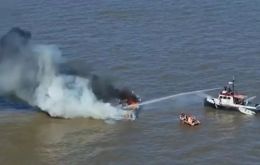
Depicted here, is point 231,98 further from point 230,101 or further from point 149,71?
point 149,71

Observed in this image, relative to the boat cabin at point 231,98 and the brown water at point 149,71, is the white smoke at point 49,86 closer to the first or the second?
the brown water at point 149,71

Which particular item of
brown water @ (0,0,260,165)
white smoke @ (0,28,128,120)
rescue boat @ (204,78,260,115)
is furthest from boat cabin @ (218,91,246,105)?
white smoke @ (0,28,128,120)

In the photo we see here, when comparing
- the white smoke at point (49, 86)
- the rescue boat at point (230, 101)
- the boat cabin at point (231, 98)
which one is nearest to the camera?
the white smoke at point (49, 86)

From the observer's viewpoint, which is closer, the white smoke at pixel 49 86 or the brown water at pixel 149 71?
the brown water at pixel 149 71

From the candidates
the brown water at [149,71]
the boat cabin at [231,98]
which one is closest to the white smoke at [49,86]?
the brown water at [149,71]

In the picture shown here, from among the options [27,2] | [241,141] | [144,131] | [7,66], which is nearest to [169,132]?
[144,131]

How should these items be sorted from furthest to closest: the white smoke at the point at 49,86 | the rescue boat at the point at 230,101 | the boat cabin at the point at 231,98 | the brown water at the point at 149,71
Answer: the boat cabin at the point at 231,98, the rescue boat at the point at 230,101, the white smoke at the point at 49,86, the brown water at the point at 149,71

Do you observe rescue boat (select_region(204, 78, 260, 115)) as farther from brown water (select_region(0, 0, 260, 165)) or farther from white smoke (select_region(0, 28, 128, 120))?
white smoke (select_region(0, 28, 128, 120))
